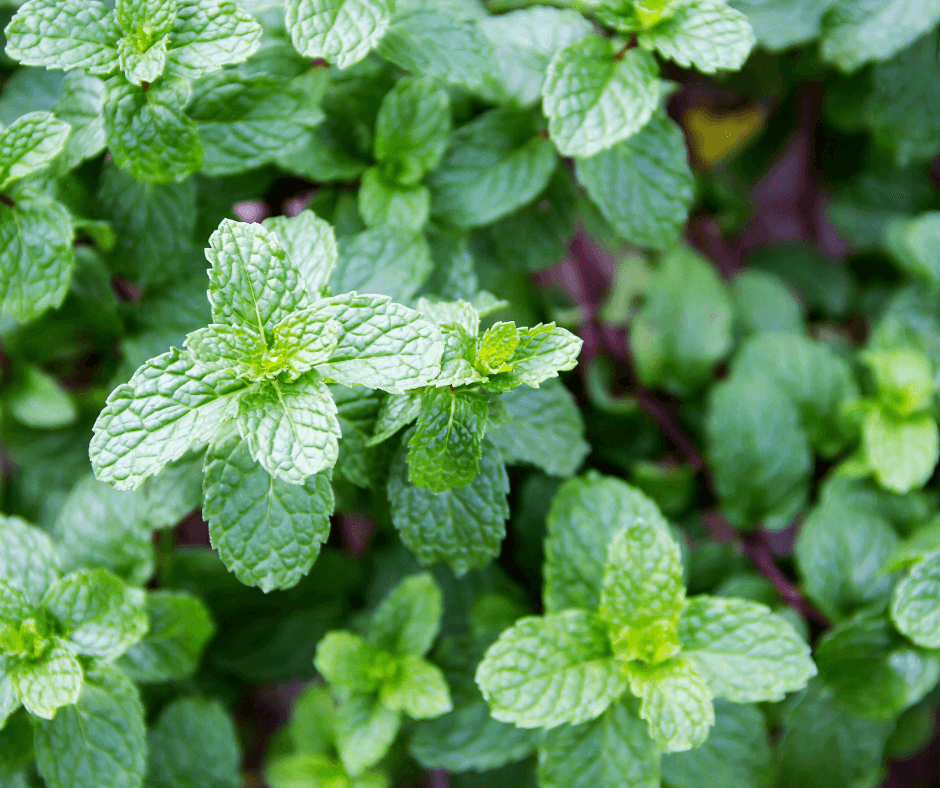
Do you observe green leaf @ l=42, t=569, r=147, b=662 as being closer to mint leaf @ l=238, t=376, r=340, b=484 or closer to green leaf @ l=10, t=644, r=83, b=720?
green leaf @ l=10, t=644, r=83, b=720

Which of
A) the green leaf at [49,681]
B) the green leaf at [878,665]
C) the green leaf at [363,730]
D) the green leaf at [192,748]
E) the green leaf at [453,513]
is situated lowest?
the green leaf at [192,748]

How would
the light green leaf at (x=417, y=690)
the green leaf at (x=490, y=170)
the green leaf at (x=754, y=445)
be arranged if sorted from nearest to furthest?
the light green leaf at (x=417, y=690), the green leaf at (x=490, y=170), the green leaf at (x=754, y=445)

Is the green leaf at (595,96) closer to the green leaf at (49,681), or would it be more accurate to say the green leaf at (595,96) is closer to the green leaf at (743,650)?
the green leaf at (743,650)

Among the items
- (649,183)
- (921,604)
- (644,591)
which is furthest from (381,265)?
(921,604)

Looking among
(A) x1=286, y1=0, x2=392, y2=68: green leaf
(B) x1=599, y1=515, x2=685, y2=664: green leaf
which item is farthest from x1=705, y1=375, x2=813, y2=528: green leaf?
(A) x1=286, y1=0, x2=392, y2=68: green leaf

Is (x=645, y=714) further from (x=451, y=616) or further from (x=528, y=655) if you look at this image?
(x=451, y=616)

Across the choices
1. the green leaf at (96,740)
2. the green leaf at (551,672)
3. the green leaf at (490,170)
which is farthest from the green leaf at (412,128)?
the green leaf at (96,740)

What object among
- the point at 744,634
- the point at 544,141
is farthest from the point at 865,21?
the point at 744,634

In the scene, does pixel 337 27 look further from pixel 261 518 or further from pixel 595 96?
pixel 261 518
